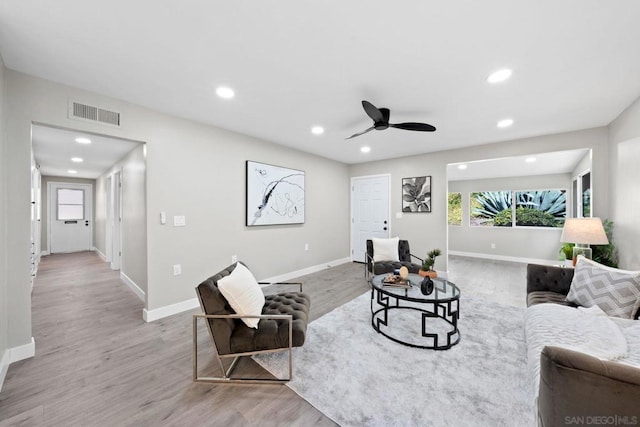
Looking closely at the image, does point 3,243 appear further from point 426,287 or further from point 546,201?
point 546,201

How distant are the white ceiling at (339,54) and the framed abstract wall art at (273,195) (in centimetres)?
121

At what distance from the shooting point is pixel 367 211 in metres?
6.07

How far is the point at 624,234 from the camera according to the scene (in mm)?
2900

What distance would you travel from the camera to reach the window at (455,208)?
7520 millimetres

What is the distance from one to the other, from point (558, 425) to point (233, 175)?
3.90 m

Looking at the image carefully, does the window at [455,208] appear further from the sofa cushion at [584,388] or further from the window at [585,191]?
the sofa cushion at [584,388]

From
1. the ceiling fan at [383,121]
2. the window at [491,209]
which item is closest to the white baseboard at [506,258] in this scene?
the window at [491,209]

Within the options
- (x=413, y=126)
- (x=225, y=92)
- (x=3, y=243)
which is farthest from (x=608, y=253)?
(x=3, y=243)

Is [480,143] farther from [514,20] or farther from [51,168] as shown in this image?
[51,168]

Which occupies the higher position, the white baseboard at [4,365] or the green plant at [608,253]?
the green plant at [608,253]

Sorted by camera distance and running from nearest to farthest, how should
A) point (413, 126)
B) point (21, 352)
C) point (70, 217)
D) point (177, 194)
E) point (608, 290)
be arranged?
point (608, 290)
point (21, 352)
point (413, 126)
point (177, 194)
point (70, 217)

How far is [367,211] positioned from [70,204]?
9095 millimetres

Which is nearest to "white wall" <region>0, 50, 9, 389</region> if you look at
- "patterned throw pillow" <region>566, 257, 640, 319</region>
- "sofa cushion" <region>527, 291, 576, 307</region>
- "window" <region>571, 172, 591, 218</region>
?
"sofa cushion" <region>527, 291, 576, 307</region>

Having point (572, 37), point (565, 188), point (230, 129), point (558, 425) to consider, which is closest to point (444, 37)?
point (572, 37)
